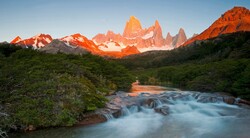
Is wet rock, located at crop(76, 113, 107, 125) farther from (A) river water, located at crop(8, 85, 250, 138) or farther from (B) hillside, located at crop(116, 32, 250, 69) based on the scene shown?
(B) hillside, located at crop(116, 32, 250, 69)

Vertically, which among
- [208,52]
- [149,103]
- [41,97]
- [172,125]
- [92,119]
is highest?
[208,52]

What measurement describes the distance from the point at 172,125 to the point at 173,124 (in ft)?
0.95

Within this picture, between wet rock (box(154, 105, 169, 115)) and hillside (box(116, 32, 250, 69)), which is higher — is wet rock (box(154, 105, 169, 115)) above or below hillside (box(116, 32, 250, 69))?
below

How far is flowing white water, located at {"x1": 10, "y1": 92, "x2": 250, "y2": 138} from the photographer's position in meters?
13.7

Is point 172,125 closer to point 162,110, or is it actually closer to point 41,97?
point 162,110

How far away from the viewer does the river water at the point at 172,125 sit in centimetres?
1360

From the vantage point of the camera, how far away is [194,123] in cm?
1658

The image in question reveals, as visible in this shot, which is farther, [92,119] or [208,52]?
[208,52]

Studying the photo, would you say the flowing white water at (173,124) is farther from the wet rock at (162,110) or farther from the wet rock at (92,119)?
the wet rock at (92,119)

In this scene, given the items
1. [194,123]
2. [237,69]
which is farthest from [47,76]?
[237,69]

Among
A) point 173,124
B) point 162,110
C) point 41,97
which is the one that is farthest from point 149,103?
point 41,97

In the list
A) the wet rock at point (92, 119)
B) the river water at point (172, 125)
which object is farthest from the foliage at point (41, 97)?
the river water at point (172, 125)

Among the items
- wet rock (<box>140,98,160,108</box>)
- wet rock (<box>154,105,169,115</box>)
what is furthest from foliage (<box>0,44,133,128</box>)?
wet rock (<box>154,105,169,115</box>)

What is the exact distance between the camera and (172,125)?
15711mm
